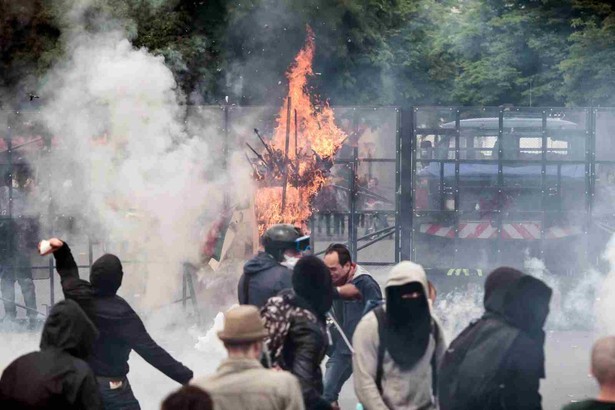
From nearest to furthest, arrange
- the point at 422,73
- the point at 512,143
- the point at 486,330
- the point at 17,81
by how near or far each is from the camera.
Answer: the point at 486,330 → the point at 512,143 → the point at 17,81 → the point at 422,73

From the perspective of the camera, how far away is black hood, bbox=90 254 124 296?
6.75 m

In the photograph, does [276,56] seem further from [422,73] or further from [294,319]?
[294,319]

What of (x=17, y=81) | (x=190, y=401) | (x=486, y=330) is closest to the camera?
(x=190, y=401)

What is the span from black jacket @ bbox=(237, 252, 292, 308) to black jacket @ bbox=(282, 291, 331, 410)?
1.11 metres

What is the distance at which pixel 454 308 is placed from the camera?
14.3 meters

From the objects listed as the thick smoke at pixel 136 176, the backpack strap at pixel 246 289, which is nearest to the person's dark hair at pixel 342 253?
the backpack strap at pixel 246 289

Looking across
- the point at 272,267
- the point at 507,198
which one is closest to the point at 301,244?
the point at 272,267

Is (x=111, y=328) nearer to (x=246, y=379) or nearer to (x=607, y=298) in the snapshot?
(x=246, y=379)

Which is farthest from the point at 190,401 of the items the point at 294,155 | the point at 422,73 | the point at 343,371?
the point at 422,73

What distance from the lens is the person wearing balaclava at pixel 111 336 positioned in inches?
265

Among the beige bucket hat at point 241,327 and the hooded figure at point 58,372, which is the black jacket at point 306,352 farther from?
the beige bucket hat at point 241,327

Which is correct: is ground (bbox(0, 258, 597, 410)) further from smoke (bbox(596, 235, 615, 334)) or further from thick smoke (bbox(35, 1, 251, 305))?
thick smoke (bbox(35, 1, 251, 305))

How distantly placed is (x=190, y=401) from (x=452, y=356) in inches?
69.6

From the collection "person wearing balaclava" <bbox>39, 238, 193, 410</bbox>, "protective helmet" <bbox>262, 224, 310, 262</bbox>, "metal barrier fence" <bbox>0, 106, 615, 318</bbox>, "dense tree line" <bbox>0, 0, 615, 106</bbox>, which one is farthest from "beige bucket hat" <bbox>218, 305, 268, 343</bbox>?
"dense tree line" <bbox>0, 0, 615, 106</bbox>
